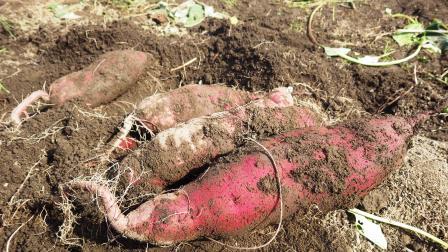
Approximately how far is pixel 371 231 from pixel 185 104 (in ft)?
4.35

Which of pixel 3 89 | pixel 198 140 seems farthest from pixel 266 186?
pixel 3 89

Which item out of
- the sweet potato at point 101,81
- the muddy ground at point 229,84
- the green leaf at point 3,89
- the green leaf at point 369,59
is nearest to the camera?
the muddy ground at point 229,84

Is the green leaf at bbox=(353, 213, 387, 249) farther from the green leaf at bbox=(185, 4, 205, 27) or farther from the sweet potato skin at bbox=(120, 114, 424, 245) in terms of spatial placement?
the green leaf at bbox=(185, 4, 205, 27)

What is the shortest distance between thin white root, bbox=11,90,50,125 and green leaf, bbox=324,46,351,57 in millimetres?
2139

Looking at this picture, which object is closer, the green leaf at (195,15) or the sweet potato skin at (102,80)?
the sweet potato skin at (102,80)

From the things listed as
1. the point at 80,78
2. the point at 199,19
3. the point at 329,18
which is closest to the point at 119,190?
the point at 80,78

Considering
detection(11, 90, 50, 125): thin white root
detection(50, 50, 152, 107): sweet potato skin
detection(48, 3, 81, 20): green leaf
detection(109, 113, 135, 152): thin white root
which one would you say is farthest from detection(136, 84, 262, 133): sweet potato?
detection(48, 3, 81, 20): green leaf

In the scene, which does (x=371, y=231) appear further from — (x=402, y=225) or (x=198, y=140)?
(x=198, y=140)

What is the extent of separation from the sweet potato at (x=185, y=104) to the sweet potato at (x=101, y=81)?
472 mm

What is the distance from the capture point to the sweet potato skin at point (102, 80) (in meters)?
2.68

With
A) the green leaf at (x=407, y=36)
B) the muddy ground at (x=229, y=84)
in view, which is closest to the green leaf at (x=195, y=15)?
the muddy ground at (x=229, y=84)

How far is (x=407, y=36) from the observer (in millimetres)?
3322

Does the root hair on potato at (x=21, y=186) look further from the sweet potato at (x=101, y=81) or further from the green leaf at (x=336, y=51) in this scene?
the green leaf at (x=336, y=51)

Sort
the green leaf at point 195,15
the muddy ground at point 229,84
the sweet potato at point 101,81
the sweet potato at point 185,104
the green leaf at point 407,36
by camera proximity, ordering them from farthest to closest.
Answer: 1. the green leaf at point 195,15
2. the green leaf at point 407,36
3. the sweet potato at point 101,81
4. the sweet potato at point 185,104
5. the muddy ground at point 229,84
